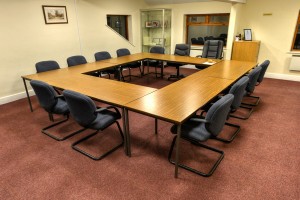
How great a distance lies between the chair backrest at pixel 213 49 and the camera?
5414 millimetres

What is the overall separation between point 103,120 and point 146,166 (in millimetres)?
742

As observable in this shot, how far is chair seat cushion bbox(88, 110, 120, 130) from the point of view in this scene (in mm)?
2463

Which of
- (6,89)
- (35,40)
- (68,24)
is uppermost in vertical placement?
(68,24)

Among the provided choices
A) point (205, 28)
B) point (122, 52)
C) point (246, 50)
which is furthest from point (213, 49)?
point (122, 52)

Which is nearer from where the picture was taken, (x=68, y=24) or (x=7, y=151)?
(x=7, y=151)

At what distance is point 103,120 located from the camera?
2.54 metres

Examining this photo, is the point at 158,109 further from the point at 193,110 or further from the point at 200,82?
the point at 200,82

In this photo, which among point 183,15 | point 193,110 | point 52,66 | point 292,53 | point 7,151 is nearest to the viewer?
point 193,110

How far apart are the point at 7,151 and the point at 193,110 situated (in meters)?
2.43

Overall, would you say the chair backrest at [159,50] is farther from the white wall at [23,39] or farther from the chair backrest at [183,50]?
the white wall at [23,39]

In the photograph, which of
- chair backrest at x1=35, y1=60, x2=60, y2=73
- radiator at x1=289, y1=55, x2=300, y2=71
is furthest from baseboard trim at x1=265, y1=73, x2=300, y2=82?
chair backrest at x1=35, y1=60, x2=60, y2=73

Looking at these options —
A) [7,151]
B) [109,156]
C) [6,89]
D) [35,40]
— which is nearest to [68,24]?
[35,40]

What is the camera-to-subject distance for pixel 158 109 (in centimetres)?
221

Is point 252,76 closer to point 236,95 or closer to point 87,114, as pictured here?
point 236,95
